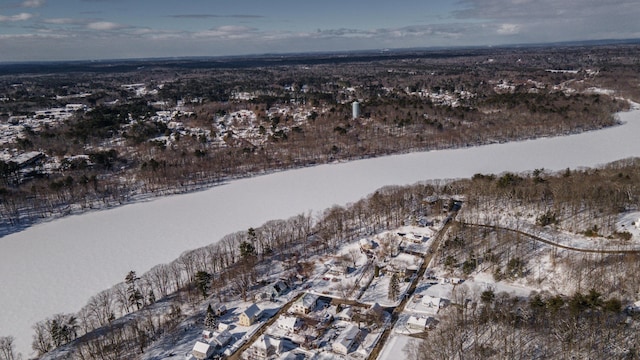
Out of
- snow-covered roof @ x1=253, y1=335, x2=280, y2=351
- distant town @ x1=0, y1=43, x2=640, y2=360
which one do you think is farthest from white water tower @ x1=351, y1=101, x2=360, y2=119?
snow-covered roof @ x1=253, y1=335, x2=280, y2=351

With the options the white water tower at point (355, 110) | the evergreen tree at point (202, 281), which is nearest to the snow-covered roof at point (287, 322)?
the evergreen tree at point (202, 281)

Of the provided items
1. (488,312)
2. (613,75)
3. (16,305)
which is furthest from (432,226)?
(613,75)

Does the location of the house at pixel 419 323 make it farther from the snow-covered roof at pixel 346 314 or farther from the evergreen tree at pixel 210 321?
the evergreen tree at pixel 210 321

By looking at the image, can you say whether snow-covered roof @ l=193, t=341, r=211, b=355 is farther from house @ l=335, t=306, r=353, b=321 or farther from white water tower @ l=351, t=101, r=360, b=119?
white water tower @ l=351, t=101, r=360, b=119

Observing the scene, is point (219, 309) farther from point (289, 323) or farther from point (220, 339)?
point (289, 323)

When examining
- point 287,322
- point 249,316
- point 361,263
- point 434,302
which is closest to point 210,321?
point 249,316
